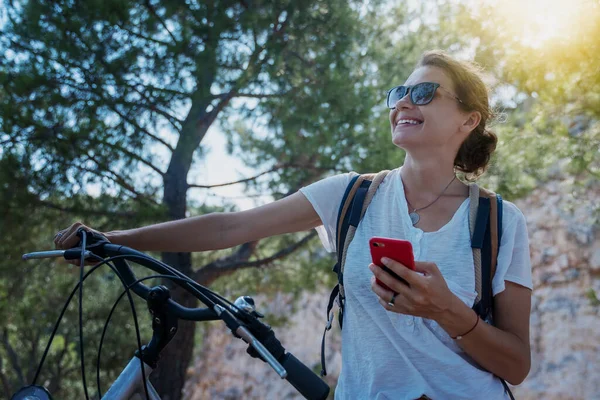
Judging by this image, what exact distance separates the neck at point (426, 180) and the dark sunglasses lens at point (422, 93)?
178 millimetres

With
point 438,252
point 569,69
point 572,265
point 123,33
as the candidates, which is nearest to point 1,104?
point 123,33

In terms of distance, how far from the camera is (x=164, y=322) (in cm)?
148

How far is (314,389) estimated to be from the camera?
1.24m

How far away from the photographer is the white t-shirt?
169 centimetres

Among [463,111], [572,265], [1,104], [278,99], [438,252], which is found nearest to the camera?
[438,252]

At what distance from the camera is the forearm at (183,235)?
6.05ft

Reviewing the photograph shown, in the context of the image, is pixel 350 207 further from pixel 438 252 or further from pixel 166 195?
pixel 166 195

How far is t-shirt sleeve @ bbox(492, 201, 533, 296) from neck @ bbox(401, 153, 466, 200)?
0.70 feet

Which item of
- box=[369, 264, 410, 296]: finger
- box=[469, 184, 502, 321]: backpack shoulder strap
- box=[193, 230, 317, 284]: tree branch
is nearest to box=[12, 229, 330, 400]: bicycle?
box=[369, 264, 410, 296]: finger

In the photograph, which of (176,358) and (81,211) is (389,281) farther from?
(176,358)

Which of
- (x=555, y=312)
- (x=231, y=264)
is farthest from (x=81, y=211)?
(x=555, y=312)

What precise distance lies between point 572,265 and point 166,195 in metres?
7.21

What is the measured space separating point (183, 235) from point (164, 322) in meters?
0.45

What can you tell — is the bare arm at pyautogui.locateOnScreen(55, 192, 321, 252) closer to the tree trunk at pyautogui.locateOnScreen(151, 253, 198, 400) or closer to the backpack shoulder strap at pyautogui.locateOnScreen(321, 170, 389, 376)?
the backpack shoulder strap at pyautogui.locateOnScreen(321, 170, 389, 376)
